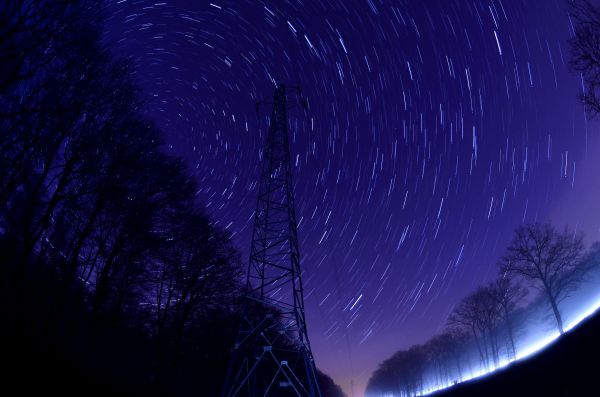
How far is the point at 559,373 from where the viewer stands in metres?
6.55

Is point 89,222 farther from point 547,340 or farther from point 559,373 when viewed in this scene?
point 547,340

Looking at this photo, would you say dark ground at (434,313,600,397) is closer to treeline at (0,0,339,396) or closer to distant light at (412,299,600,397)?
distant light at (412,299,600,397)

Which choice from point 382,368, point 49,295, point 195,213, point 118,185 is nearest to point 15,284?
point 118,185

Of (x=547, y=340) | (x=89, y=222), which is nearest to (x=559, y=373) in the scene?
(x=89, y=222)

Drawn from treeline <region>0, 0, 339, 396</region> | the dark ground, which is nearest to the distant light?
the dark ground

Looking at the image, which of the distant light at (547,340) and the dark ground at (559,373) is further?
the distant light at (547,340)

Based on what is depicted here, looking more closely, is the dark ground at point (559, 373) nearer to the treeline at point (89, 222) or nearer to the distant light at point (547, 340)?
the distant light at point (547, 340)

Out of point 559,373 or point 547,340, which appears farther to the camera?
point 547,340

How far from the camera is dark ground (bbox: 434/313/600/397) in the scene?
5867mm

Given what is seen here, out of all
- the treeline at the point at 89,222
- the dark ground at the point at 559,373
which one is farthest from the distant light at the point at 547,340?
the treeline at the point at 89,222

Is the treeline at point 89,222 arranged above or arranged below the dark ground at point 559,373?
Result: above

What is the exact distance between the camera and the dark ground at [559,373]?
19.2 ft

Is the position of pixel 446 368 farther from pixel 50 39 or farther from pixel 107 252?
pixel 50 39

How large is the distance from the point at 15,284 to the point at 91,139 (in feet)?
18.0
